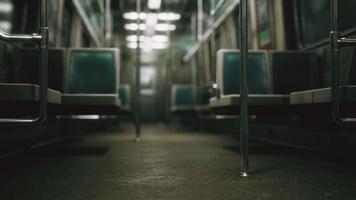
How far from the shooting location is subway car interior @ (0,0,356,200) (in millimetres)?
2047

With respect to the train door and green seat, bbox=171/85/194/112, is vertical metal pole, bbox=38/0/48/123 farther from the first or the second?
the train door

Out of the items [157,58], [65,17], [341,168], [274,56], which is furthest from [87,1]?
[157,58]

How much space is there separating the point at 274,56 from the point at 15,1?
266 centimetres

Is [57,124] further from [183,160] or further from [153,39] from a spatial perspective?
[153,39]

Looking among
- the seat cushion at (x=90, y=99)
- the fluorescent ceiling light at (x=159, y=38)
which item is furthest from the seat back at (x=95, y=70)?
the fluorescent ceiling light at (x=159, y=38)

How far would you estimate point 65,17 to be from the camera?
5.74 m

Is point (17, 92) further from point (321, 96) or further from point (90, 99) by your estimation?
point (321, 96)

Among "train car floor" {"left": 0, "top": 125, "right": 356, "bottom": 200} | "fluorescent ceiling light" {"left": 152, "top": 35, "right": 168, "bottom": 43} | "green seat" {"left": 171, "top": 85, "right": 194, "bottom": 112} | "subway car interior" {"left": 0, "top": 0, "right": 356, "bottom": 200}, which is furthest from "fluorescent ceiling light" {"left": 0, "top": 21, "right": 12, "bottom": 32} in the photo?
"fluorescent ceiling light" {"left": 152, "top": 35, "right": 168, "bottom": 43}

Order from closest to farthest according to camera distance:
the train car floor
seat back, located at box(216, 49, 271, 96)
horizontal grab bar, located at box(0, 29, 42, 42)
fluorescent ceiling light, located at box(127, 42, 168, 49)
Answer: the train car floor < horizontal grab bar, located at box(0, 29, 42, 42) < seat back, located at box(216, 49, 271, 96) < fluorescent ceiling light, located at box(127, 42, 168, 49)

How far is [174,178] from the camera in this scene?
7.26ft

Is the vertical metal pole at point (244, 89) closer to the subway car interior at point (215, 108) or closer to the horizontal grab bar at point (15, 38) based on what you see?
the subway car interior at point (215, 108)

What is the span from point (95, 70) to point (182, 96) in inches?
227

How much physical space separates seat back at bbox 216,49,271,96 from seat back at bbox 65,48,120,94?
101 centimetres

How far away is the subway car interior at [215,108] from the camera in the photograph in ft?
6.72
